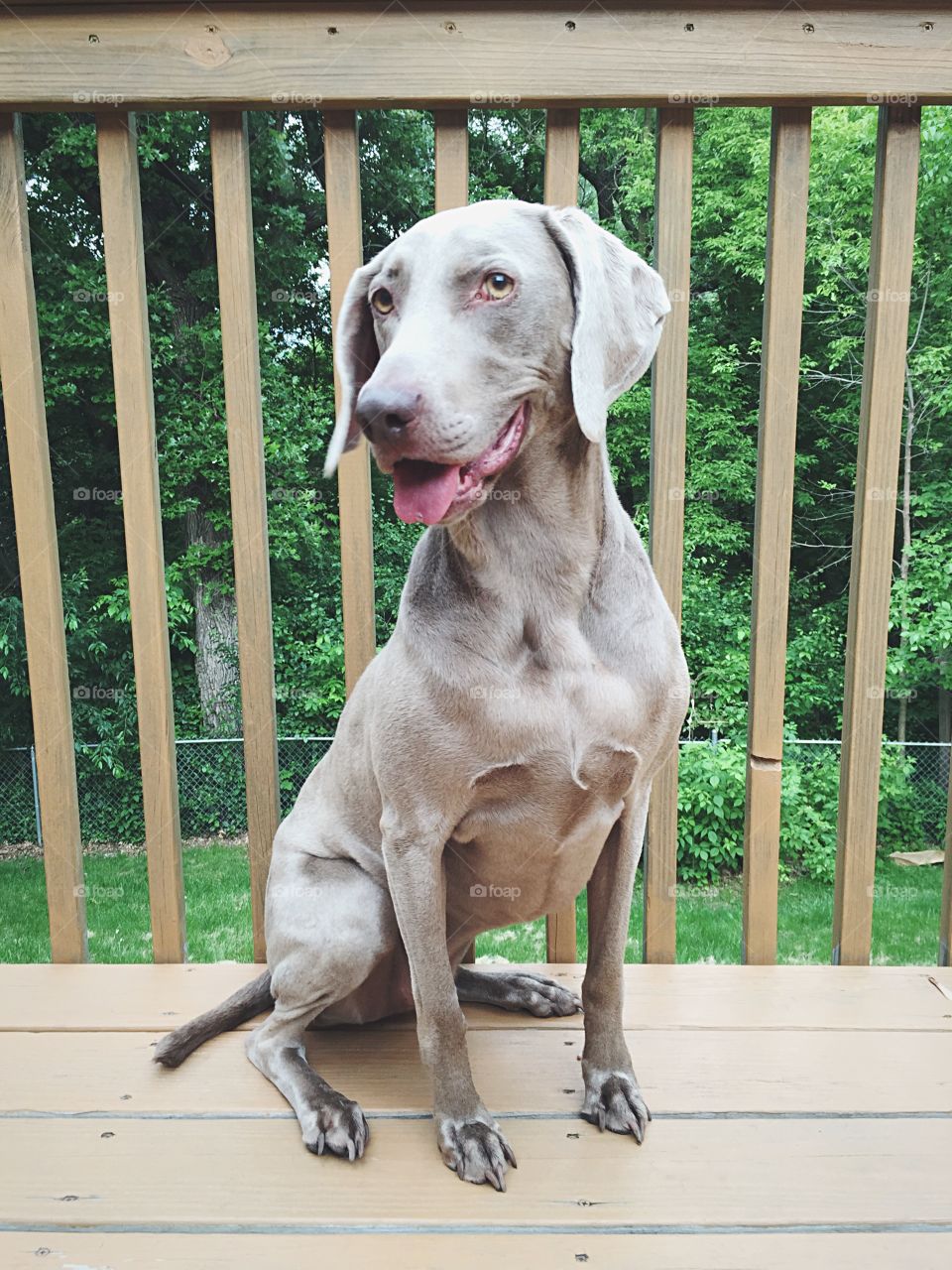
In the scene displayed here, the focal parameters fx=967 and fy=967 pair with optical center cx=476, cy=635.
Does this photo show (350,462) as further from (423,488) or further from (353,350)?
(423,488)

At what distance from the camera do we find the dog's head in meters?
1.24

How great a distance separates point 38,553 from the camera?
6.52 feet

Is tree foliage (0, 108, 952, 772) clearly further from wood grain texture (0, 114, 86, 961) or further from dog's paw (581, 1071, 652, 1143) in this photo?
dog's paw (581, 1071, 652, 1143)

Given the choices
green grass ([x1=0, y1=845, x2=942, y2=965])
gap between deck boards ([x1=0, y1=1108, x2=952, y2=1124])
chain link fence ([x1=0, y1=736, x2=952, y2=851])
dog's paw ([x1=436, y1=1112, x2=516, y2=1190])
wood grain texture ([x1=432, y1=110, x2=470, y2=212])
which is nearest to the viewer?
dog's paw ([x1=436, y1=1112, x2=516, y2=1190])

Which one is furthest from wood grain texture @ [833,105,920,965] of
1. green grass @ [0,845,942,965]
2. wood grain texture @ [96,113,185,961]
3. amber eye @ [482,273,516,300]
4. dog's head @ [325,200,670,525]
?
green grass @ [0,845,942,965]

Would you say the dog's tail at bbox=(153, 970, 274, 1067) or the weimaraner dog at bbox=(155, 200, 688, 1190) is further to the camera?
the dog's tail at bbox=(153, 970, 274, 1067)

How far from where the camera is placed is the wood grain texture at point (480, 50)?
1.69m

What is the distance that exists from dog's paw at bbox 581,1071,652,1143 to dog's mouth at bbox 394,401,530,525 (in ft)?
3.20

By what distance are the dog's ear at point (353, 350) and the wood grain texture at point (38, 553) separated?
71 centimetres

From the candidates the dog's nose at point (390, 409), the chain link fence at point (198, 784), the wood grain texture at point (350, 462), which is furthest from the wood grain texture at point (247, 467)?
the chain link fence at point (198, 784)

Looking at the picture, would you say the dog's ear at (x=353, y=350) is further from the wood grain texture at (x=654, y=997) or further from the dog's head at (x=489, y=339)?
the wood grain texture at (x=654, y=997)

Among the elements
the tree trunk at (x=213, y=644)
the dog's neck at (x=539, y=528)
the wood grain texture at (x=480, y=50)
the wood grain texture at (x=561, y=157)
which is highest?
the wood grain texture at (x=480, y=50)

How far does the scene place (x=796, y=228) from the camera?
1875 millimetres

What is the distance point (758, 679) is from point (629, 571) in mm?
607
